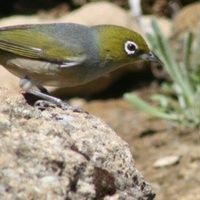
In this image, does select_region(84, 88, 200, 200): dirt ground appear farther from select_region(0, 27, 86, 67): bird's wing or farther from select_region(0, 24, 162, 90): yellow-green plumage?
select_region(0, 27, 86, 67): bird's wing

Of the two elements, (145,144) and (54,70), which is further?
(145,144)

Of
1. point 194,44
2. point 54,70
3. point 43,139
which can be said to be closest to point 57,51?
point 54,70

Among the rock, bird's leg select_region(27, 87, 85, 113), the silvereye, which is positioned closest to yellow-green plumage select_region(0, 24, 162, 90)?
the silvereye

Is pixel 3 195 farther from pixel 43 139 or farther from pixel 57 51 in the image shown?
pixel 57 51

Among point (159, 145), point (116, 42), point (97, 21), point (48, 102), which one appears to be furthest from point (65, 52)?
point (97, 21)

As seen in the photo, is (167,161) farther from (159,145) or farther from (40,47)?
(40,47)

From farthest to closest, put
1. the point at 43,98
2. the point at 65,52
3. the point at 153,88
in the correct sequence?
the point at 153,88, the point at 65,52, the point at 43,98
